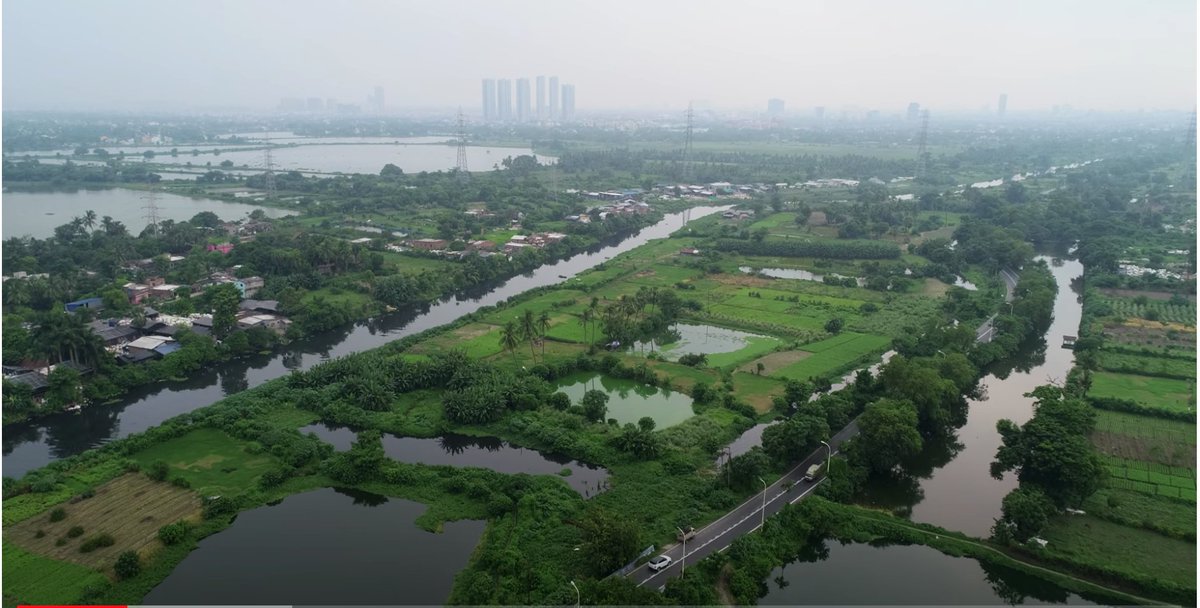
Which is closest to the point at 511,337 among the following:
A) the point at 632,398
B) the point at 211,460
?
the point at 632,398

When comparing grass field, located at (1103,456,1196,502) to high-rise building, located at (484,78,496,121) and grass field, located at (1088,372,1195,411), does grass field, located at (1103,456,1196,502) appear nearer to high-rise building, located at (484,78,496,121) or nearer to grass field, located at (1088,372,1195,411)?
grass field, located at (1088,372,1195,411)

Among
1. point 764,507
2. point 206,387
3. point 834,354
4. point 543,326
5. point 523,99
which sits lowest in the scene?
point 764,507

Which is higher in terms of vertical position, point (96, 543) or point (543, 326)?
point (543, 326)

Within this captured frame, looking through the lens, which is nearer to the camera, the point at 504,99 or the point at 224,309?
the point at 224,309

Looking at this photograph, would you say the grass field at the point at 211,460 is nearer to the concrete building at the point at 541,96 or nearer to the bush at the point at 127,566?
the bush at the point at 127,566

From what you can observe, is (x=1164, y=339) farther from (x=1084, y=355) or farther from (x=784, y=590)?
(x=784, y=590)

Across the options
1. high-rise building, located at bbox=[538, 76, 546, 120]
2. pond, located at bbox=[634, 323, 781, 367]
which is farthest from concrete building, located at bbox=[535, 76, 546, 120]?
pond, located at bbox=[634, 323, 781, 367]

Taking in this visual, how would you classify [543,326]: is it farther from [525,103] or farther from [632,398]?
[525,103]
